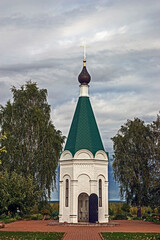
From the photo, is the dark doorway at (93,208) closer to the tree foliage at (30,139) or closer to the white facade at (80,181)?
the white facade at (80,181)

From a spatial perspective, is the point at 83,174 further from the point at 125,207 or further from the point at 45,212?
the point at 125,207

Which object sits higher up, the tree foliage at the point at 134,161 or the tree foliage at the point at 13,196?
the tree foliage at the point at 134,161

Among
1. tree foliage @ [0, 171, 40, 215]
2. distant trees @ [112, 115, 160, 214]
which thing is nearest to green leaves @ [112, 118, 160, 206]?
distant trees @ [112, 115, 160, 214]

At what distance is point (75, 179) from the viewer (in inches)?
976

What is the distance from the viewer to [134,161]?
3266cm

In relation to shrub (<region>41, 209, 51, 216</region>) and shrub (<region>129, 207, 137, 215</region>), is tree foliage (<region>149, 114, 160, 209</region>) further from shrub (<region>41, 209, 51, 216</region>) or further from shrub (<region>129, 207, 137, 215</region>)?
shrub (<region>41, 209, 51, 216</region>)

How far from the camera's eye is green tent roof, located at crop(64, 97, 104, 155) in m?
25.3

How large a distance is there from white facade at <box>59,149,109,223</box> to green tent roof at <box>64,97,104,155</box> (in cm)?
43

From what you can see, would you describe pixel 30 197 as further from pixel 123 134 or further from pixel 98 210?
pixel 123 134

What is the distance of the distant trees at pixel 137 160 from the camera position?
3189 centimetres

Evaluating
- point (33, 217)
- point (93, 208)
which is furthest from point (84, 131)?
point (33, 217)

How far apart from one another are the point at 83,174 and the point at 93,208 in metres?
2.59

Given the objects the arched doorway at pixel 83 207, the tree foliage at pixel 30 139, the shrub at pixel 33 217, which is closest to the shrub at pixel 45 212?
the shrub at pixel 33 217

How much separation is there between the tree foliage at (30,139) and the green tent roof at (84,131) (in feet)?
20.3
